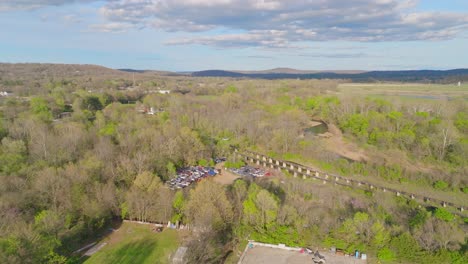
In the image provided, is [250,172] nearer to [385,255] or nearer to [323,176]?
[323,176]

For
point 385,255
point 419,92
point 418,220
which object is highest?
point 419,92

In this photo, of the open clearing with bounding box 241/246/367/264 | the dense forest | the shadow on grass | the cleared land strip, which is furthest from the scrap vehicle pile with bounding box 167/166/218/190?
the open clearing with bounding box 241/246/367/264

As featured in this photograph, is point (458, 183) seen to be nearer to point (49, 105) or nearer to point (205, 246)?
point (205, 246)

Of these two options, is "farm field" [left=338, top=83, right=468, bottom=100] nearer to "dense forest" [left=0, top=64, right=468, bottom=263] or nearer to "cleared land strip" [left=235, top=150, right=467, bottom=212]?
"dense forest" [left=0, top=64, right=468, bottom=263]

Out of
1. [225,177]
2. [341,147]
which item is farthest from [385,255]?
[341,147]

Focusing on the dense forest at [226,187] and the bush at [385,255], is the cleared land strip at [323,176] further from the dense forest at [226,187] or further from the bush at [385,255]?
the bush at [385,255]
